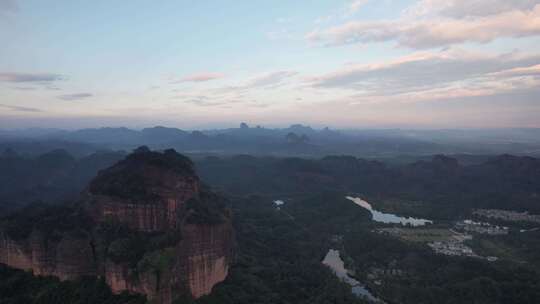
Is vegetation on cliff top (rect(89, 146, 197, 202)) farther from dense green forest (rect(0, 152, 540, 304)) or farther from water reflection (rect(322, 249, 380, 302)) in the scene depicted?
water reflection (rect(322, 249, 380, 302))

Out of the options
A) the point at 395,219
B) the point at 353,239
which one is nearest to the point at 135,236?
the point at 353,239

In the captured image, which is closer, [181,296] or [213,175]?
[181,296]

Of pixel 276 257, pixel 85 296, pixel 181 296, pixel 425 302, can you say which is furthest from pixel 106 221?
pixel 425 302

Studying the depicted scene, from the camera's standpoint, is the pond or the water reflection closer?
the water reflection

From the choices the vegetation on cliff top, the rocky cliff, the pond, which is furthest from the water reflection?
the pond

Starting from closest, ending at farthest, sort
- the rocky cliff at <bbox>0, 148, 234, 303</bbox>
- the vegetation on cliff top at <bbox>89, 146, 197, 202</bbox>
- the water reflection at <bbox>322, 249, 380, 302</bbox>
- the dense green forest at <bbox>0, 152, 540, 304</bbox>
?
the rocky cliff at <bbox>0, 148, 234, 303</bbox> → the vegetation on cliff top at <bbox>89, 146, 197, 202</bbox> → the dense green forest at <bbox>0, 152, 540, 304</bbox> → the water reflection at <bbox>322, 249, 380, 302</bbox>

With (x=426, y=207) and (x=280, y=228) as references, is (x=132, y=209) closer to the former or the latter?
(x=280, y=228)

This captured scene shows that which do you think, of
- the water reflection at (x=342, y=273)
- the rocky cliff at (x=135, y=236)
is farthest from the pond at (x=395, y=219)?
the rocky cliff at (x=135, y=236)

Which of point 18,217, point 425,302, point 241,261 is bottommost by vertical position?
point 425,302
